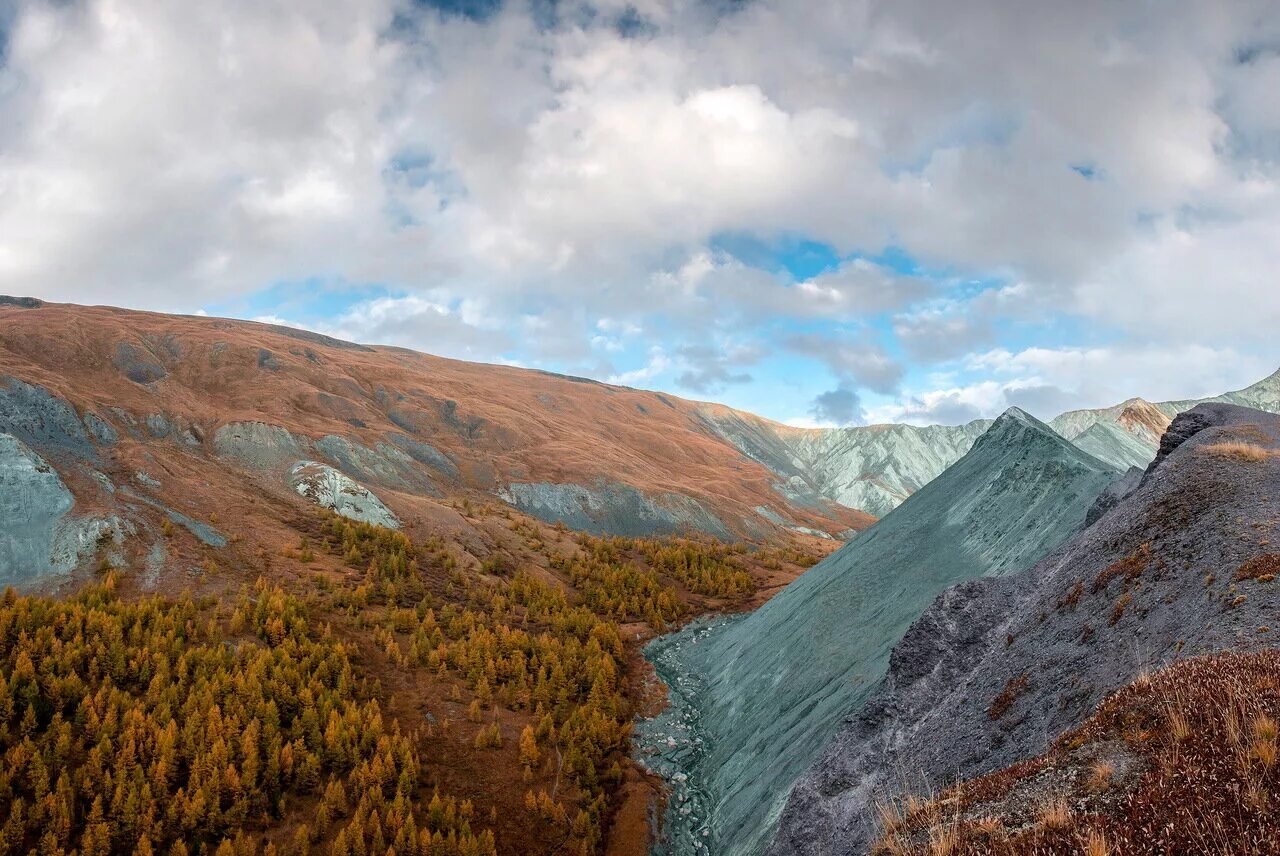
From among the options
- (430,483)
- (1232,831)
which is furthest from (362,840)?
(430,483)

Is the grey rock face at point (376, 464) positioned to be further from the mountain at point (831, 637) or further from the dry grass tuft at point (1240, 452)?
the dry grass tuft at point (1240, 452)

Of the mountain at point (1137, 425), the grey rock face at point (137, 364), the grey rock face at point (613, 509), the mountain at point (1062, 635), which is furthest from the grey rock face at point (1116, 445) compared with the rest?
the grey rock face at point (137, 364)

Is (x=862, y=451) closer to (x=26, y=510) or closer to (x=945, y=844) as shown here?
(x=26, y=510)

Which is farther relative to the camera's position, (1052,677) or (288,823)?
(288,823)

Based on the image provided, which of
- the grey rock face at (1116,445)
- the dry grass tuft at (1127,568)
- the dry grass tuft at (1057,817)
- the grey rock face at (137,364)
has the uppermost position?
the grey rock face at (137,364)

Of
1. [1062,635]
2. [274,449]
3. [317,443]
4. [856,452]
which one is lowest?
[1062,635]

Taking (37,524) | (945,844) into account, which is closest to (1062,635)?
(945,844)

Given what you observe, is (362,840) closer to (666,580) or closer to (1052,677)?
(1052,677)
